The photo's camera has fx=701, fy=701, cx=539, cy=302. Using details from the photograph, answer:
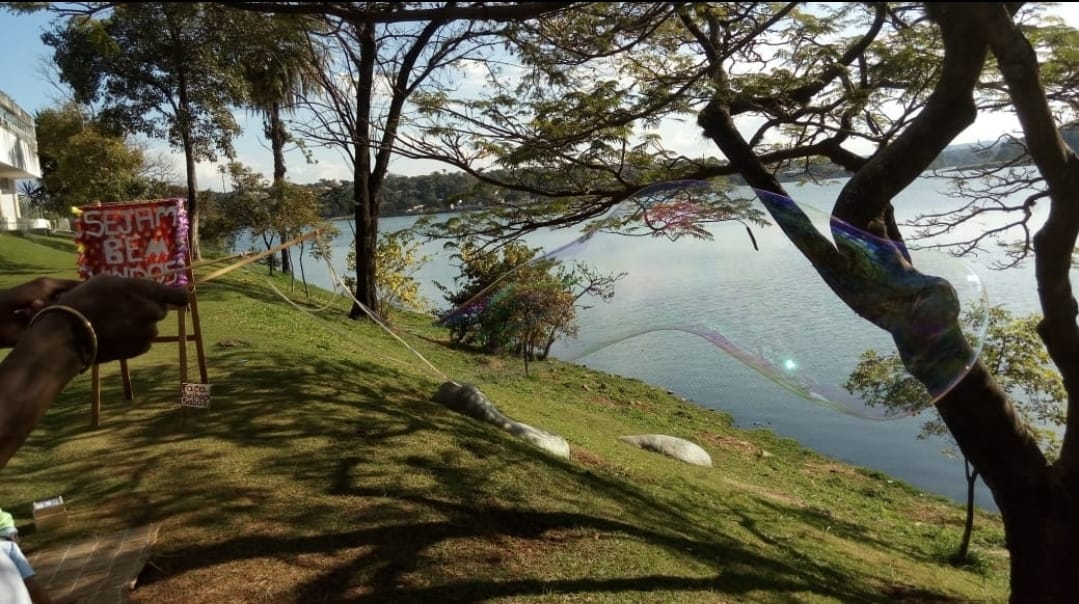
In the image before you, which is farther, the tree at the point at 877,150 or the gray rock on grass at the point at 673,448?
the gray rock on grass at the point at 673,448

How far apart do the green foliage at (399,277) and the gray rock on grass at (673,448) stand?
32.7 ft

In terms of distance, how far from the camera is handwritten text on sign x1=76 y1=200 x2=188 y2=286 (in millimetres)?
6566

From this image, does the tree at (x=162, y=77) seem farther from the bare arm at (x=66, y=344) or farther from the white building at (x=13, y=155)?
the bare arm at (x=66, y=344)

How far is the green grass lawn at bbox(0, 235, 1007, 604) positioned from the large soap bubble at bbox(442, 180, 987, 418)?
155 cm

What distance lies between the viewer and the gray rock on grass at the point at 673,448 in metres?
10.7

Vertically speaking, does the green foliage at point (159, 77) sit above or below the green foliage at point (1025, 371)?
above

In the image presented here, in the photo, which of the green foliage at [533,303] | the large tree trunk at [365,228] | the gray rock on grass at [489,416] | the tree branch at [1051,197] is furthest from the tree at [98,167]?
the tree branch at [1051,197]

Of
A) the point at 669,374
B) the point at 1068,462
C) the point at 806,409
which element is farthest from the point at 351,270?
the point at 1068,462

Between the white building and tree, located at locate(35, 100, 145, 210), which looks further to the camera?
the white building

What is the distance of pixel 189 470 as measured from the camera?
228 inches

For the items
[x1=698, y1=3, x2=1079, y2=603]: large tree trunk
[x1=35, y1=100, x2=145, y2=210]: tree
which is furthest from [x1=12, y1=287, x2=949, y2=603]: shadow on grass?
[x1=35, y1=100, x2=145, y2=210]: tree

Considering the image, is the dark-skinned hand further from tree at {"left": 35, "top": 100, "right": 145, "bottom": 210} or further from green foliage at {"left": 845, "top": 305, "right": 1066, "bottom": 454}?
tree at {"left": 35, "top": 100, "right": 145, "bottom": 210}

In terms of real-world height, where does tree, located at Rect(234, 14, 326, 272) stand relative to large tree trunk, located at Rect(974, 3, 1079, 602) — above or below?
above

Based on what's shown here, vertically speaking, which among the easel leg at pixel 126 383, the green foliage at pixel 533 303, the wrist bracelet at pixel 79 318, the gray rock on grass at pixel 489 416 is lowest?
the gray rock on grass at pixel 489 416
